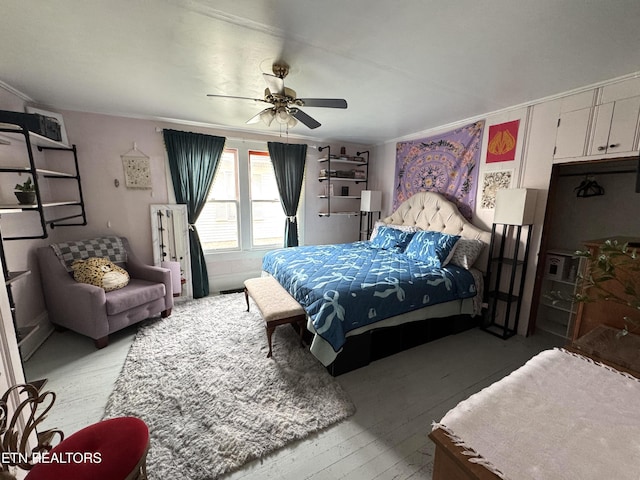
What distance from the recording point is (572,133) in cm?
236

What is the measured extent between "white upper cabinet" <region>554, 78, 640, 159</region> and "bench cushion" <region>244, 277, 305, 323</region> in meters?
2.86

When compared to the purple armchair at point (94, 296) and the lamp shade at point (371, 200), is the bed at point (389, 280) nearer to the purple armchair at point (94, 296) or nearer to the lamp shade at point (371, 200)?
the lamp shade at point (371, 200)

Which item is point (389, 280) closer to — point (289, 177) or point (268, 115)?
point (268, 115)

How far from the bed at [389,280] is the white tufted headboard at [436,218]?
0.01m

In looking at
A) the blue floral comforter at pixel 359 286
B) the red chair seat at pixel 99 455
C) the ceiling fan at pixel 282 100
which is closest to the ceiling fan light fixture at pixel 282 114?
the ceiling fan at pixel 282 100

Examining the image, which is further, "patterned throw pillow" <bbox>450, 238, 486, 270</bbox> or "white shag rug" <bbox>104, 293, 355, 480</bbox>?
"patterned throw pillow" <bbox>450, 238, 486, 270</bbox>

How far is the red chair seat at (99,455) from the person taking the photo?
2.94 ft

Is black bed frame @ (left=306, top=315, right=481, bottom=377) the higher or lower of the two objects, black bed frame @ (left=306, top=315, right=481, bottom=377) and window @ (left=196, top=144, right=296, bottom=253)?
the lower

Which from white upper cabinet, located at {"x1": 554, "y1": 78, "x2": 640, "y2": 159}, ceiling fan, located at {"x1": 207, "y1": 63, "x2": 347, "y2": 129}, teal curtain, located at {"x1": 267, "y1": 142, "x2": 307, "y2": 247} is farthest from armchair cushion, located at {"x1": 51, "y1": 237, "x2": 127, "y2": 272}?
white upper cabinet, located at {"x1": 554, "y1": 78, "x2": 640, "y2": 159}

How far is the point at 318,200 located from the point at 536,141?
296 cm

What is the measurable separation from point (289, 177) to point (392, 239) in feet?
6.19

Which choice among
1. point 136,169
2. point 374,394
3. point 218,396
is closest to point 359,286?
point 374,394

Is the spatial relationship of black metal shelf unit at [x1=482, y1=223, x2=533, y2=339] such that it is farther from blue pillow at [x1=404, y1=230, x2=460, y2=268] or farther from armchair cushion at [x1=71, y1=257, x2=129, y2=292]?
armchair cushion at [x1=71, y1=257, x2=129, y2=292]

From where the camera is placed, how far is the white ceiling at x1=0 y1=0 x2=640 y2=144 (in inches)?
53.6
